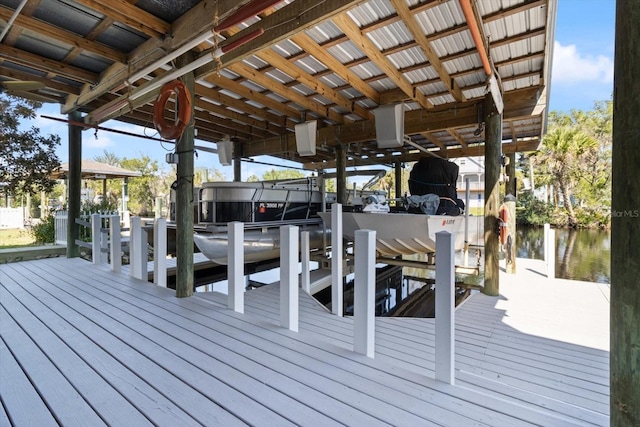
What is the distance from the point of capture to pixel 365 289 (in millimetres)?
2123

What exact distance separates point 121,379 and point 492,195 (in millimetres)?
4458

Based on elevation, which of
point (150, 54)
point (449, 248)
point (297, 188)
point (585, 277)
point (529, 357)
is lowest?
point (585, 277)

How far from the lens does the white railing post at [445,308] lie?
1.84 meters

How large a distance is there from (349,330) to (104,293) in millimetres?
2795

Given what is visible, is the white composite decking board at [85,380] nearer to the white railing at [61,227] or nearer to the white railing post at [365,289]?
the white railing post at [365,289]

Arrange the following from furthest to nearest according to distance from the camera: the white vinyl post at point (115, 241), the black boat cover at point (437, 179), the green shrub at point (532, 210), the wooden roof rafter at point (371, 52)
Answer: the green shrub at point (532, 210)
the black boat cover at point (437, 179)
the white vinyl post at point (115, 241)
the wooden roof rafter at point (371, 52)

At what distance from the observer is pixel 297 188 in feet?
22.8

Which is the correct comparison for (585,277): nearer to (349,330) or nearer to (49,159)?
(349,330)

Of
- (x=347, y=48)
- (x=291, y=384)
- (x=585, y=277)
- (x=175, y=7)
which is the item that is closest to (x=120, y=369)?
(x=291, y=384)

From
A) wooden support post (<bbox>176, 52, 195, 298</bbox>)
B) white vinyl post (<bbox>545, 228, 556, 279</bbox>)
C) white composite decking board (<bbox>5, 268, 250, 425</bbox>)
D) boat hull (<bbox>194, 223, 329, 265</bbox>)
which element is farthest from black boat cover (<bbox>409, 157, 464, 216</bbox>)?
white composite decking board (<bbox>5, 268, 250, 425</bbox>)

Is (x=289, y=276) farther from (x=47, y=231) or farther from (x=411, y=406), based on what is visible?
(x=47, y=231)

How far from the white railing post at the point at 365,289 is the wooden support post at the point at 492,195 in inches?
113

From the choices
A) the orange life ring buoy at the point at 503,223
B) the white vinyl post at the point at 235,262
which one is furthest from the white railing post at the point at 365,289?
the orange life ring buoy at the point at 503,223

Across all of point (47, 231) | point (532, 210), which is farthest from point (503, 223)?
point (532, 210)
